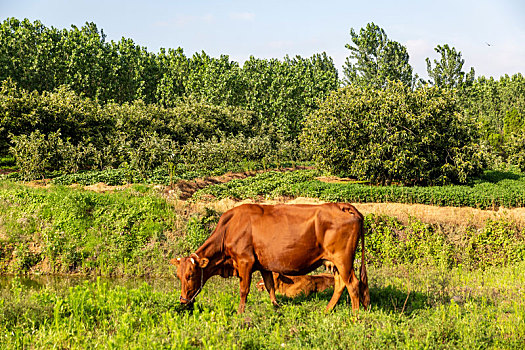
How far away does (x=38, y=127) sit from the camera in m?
26.4

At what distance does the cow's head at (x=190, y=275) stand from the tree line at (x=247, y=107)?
50.0 ft

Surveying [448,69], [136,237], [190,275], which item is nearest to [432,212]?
[136,237]

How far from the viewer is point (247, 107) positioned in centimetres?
5662

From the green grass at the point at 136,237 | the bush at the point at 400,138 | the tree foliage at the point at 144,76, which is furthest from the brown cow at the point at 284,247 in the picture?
the tree foliage at the point at 144,76

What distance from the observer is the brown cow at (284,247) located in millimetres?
6953

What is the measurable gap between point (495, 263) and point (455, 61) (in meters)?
44.8

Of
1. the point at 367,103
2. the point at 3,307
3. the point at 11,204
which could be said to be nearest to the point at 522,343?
the point at 3,307

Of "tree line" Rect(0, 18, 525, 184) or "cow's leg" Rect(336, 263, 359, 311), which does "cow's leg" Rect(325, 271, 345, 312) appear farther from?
"tree line" Rect(0, 18, 525, 184)

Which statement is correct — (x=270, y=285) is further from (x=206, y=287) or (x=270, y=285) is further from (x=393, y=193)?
(x=393, y=193)

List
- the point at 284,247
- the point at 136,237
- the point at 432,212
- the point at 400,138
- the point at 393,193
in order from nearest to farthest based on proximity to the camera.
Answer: the point at 284,247
the point at 136,237
the point at 432,212
the point at 393,193
the point at 400,138

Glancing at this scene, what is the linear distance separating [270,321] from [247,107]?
2023 inches

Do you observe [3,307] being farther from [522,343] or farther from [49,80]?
[49,80]

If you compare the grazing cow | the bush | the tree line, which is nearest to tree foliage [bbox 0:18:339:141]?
the tree line

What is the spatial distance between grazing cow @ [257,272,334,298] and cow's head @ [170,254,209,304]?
180cm
